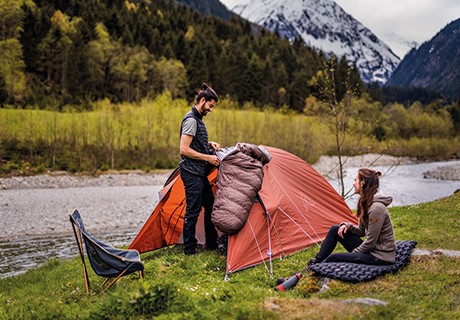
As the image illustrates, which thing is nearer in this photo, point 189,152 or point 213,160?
point 189,152

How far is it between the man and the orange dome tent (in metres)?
0.89

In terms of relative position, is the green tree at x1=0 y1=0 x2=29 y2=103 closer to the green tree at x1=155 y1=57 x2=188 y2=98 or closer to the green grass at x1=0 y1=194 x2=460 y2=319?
the green tree at x1=155 y1=57 x2=188 y2=98

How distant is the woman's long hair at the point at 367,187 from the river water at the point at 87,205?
4.19 metres

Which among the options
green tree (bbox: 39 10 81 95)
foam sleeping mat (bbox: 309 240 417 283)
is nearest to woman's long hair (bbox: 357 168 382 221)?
foam sleeping mat (bbox: 309 240 417 283)

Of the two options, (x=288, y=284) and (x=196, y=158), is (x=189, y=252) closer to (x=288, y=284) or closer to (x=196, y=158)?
(x=196, y=158)

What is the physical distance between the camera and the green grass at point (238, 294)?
4910mm

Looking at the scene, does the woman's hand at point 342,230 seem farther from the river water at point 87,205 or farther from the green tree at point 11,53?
the green tree at point 11,53

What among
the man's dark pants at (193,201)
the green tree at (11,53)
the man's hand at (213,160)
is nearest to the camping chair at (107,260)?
the man's dark pants at (193,201)

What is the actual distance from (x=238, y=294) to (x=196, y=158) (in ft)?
9.26

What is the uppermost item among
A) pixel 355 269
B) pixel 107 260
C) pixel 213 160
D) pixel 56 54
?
pixel 56 54

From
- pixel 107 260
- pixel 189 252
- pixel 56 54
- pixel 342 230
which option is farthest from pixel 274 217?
pixel 56 54

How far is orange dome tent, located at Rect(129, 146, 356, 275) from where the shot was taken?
7887 millimetres

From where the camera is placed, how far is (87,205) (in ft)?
81.9

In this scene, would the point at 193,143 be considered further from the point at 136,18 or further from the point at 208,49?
the point at 136,18
